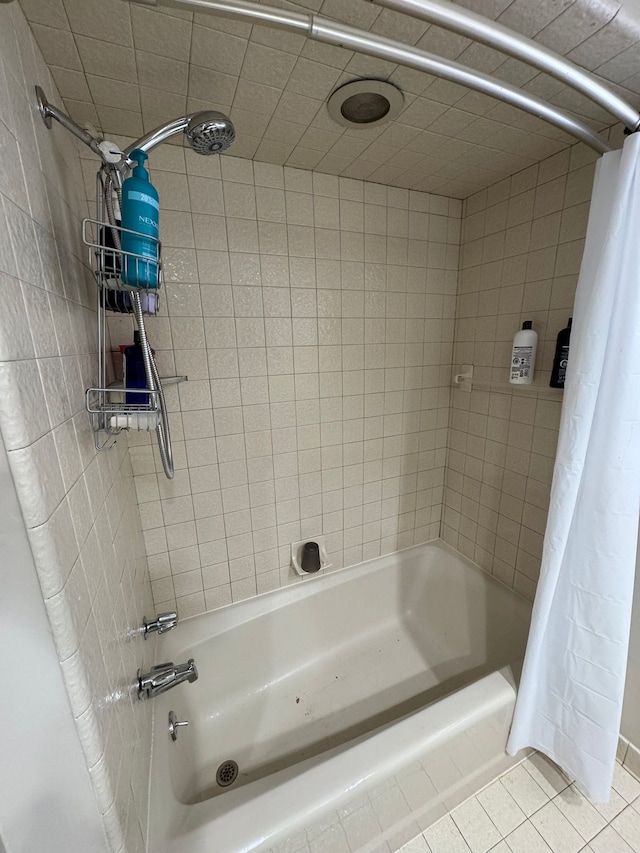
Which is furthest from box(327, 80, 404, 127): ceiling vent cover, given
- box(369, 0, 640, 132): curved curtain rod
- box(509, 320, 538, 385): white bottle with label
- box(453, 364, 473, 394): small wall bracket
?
box(453, 364, 473, 394): small wall bracket

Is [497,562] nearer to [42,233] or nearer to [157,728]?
[157,728]

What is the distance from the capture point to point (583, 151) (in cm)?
106

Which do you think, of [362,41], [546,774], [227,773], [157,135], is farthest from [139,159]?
[546,774]

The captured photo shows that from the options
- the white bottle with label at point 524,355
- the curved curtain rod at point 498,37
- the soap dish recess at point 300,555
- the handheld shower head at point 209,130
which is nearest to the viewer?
the curved curtain rod at point 498,37

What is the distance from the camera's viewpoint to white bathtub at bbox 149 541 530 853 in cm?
80

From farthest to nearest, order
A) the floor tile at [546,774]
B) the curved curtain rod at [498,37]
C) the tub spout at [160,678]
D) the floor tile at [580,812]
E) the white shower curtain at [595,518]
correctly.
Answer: the floor tile at [546,774]
the floor tile at [580,812]
the tub spout at [160,678]
the white shower curtain at [595,518]
the curved curtain rod at [498,37]

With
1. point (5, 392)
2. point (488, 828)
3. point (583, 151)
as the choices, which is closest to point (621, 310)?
point (583, 151)

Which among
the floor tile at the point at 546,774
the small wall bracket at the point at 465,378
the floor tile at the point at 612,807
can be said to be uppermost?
the small wall bracket at the point at 465,378

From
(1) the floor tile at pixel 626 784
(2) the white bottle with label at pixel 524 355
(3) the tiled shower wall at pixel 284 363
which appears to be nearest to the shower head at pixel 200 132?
(3) the tiled shower wall at pixel 284 363

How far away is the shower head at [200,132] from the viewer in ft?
1.97

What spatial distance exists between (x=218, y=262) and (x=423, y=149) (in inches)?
30.4

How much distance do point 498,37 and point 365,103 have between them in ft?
1.80

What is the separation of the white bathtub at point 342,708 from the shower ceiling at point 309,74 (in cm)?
167

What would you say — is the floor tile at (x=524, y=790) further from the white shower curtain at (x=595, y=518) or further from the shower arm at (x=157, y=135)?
the shower arm at (x=157, y=135)
